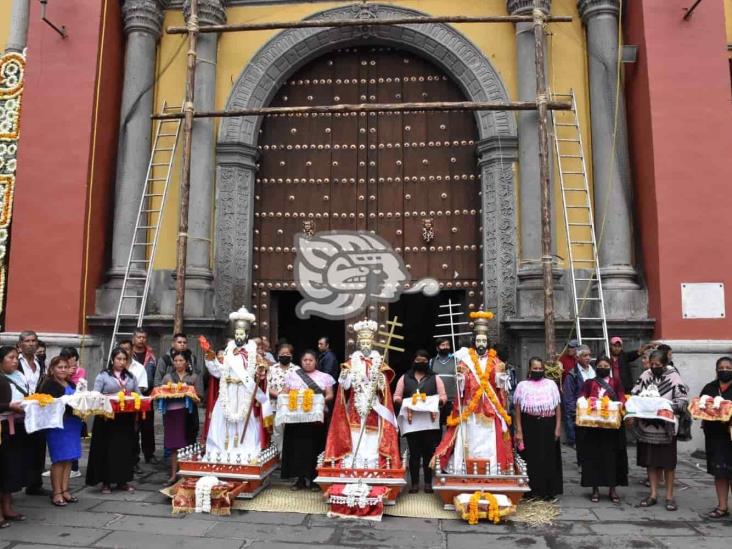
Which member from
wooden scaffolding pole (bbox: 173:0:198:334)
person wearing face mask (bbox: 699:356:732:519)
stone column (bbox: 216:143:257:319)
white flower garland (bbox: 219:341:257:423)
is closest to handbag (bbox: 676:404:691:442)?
person wearing face mask (bbox: 699:356:732:519)

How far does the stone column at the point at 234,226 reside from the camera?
320 inches

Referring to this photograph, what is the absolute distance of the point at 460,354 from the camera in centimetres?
514

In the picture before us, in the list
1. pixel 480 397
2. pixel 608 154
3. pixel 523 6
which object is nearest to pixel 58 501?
pixel 480 397

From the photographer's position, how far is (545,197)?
628 cm

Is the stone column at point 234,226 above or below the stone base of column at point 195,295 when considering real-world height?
above

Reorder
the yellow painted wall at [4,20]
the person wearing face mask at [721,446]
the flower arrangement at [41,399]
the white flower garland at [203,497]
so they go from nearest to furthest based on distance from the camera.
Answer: the flower arrangement at [41,399] < the person wearing face mask at [721,446] < the white flower garland at [203,497] < the yellow painted wall at [4,20]

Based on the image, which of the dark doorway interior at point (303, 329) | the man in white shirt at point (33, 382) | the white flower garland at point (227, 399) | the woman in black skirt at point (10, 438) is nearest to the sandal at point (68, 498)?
the man in white shirt at point (33, 382)

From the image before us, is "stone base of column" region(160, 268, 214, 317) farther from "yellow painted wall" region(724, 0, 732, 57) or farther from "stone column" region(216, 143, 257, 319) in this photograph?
"yellow painted wall" region(724, 0, 732, 57)

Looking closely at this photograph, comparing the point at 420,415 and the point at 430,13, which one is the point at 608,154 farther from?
the point at 420,415

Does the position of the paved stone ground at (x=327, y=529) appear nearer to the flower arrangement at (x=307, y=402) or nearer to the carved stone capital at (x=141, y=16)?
the flower arrangement at (x=307, y=402)

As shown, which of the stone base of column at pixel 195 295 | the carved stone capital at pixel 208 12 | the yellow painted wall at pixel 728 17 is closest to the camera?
the stone base of column at pixel 195 295

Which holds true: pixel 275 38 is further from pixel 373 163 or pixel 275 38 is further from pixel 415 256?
pixel 415 256

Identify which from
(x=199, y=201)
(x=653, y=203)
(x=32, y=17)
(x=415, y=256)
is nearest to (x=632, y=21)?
(x=653, y=203)

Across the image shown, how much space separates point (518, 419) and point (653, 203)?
11.5ft
